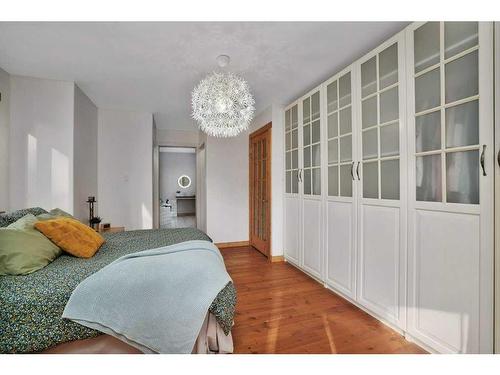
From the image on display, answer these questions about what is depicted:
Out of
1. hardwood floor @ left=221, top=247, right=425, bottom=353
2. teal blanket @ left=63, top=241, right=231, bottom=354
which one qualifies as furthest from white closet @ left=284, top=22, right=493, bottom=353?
teal blanket @ left=63, top=241, right=231, bottom=354

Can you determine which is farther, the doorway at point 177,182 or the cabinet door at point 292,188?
the doorway at point 177,182

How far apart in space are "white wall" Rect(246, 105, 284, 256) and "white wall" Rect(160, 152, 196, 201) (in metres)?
6.01

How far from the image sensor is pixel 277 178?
11.9 feet

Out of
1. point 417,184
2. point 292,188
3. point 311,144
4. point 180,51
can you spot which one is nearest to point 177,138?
point 292,188

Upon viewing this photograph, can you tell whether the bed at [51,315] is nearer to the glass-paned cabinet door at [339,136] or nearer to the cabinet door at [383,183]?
the cabinet door at [383,183]

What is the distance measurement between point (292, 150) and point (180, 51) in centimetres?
184

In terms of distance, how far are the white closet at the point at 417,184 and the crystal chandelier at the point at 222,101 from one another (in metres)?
0.98

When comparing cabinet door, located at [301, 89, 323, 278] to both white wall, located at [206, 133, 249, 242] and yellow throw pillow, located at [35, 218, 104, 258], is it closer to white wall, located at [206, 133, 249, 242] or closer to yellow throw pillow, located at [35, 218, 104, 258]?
white wall, located at [206, 133, 249, 242]

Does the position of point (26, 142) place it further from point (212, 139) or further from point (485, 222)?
point (485, 222)

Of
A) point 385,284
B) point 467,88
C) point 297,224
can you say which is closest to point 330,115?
point 467,88

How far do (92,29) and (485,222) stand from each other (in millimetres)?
2964

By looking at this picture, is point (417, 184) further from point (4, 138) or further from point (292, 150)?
point (4, 138)

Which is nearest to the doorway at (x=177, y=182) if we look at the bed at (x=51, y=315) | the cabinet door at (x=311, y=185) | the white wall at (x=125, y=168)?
the white wall at (x=125, y=168)

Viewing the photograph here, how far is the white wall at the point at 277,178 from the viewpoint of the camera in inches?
140
